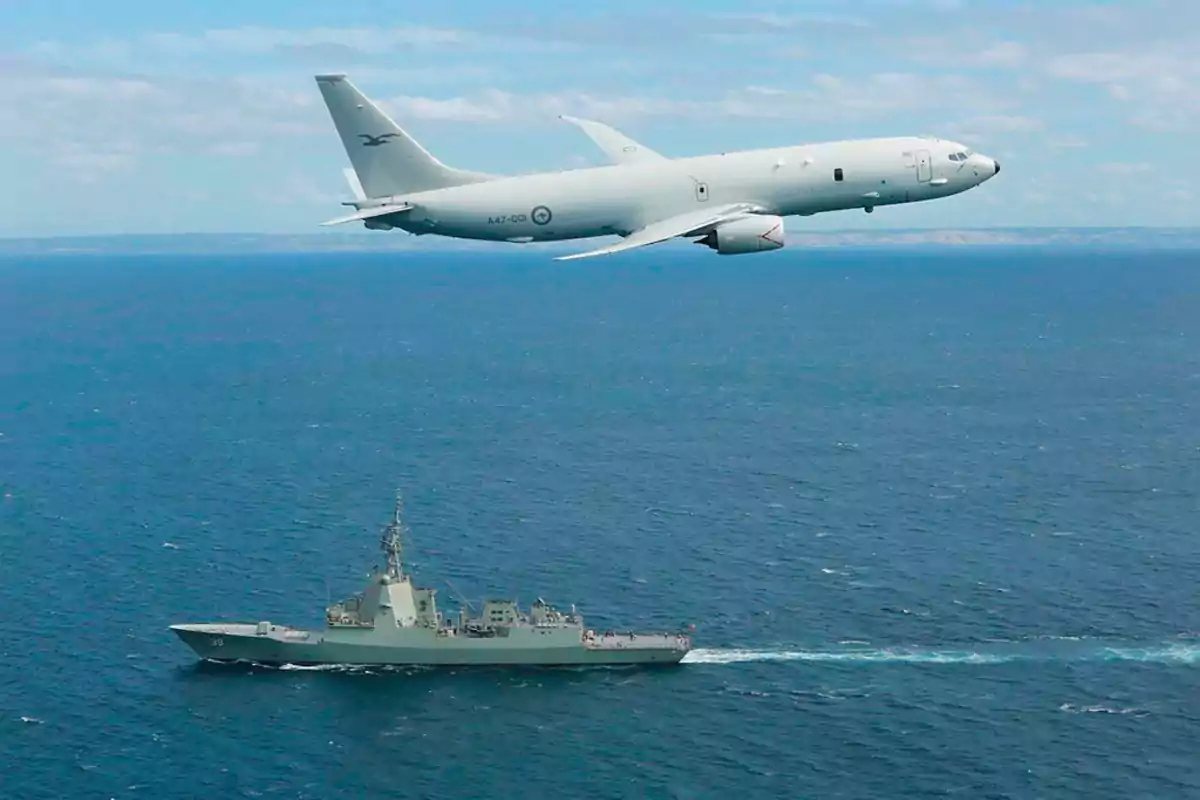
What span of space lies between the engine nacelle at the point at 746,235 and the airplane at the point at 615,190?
0.05 m

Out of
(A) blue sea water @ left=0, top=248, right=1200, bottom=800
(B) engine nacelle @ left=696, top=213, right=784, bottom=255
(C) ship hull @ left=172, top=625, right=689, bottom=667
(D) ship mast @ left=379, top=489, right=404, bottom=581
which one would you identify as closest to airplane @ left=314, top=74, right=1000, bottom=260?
(B) engine nacelle @ left=696, top=213, right=784, bottom=255

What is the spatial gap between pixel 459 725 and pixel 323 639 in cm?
2205

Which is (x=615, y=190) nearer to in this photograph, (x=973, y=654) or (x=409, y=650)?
(x=973, y=654)

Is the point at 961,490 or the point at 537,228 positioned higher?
the point at 537,228

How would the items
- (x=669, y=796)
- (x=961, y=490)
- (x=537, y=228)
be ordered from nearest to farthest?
1. (x=537, y=228)
2. (x=669, y=796)
3. (x=961, y=490)

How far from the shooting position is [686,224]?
74250 millimetres

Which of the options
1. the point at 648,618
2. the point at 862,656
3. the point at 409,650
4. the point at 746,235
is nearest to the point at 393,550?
the point at 409,650

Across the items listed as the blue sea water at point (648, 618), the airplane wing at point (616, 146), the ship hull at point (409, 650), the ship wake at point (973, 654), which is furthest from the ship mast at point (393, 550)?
the airplane wing at point (616, 146)

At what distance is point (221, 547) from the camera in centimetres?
14550

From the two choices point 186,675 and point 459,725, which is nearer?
point 459,725

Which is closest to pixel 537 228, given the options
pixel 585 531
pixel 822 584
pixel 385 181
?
pixel 385 181

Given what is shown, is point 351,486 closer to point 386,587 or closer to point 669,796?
point 386,587

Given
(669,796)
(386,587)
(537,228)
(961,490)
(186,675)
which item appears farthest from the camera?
(961,490)

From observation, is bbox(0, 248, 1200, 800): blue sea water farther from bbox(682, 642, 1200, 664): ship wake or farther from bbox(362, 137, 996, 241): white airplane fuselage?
bbox(362, 137, 996, 241): white airplane fuselage
